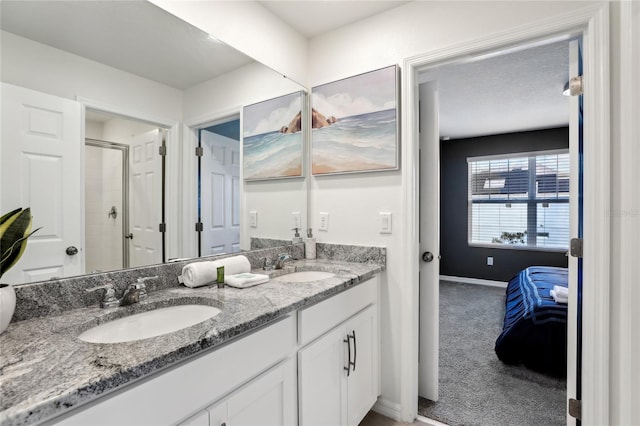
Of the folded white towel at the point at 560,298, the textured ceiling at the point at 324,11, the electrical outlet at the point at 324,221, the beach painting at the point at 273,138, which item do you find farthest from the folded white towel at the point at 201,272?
the folded white towel at the point at 560,298

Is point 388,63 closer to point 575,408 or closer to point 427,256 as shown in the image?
point 427,256

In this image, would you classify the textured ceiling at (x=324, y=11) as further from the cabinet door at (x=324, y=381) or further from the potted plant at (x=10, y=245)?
the cabinet door at (x=324, y=381)

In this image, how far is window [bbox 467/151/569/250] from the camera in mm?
4699

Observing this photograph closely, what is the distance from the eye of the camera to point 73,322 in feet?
3.17

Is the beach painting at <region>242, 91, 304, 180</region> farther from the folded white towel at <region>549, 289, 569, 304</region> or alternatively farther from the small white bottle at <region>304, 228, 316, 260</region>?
the folded white towel at <region>549, 289, 569, 304</region>

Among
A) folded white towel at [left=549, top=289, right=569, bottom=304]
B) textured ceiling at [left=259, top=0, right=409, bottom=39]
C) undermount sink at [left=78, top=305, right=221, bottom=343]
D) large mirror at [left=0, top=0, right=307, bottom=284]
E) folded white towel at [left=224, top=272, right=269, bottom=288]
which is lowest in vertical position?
folded white towel at [left=549, top=289, right=569, bottom=304]

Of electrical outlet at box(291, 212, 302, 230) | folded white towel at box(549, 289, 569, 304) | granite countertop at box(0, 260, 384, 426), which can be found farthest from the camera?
folded white towel at box(549, 289, 569, 304)

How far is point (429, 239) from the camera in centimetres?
203

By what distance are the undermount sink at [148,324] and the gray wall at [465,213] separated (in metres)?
5.09

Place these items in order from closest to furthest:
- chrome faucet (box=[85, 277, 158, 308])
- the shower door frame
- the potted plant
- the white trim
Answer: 1. the potted plant
2. chrome faucet (box=[85, 277, 158, 308])
3. the shower door frame
4. the white trim

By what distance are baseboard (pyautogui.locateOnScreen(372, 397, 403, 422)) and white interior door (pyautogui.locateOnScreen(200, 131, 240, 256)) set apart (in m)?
1.26

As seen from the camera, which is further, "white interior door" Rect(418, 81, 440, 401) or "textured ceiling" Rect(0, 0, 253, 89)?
"white interior door" Rect(418, 81, 440, 401)

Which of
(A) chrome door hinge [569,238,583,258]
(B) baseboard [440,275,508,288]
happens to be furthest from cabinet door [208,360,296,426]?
(B) baseboard [440,275,508,288]

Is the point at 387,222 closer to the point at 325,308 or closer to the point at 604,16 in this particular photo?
→ the point at 325,308
